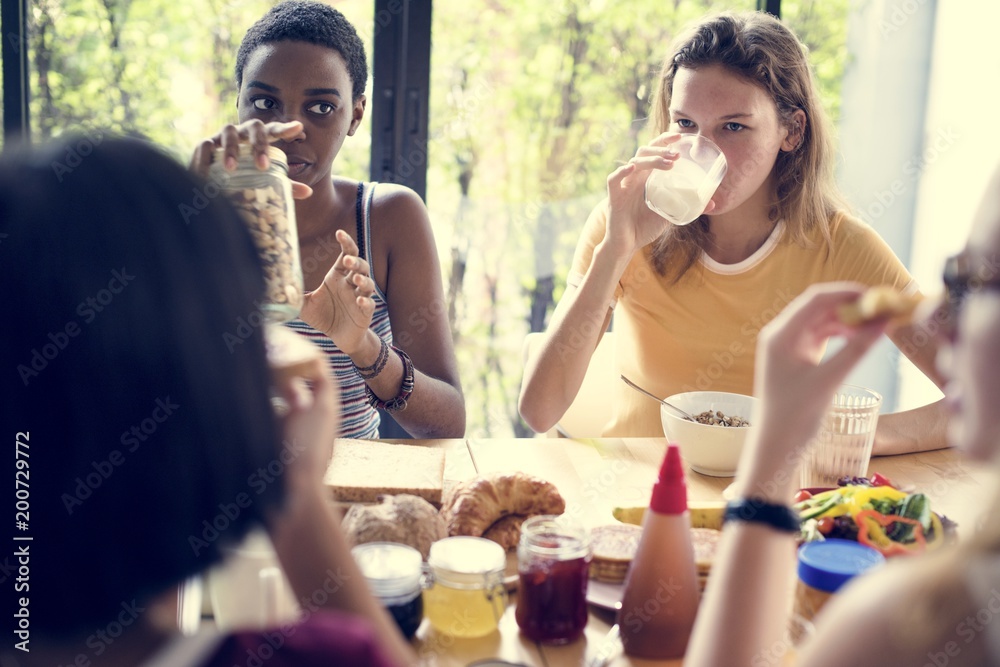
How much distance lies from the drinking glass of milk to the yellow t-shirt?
27cm

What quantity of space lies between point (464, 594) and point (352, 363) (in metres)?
0.89

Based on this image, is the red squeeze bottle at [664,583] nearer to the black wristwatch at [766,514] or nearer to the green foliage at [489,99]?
the black wristwatch at [766,514]

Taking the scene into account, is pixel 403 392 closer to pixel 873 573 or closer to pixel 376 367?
pixel 376 367

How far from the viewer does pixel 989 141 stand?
8.29 ft

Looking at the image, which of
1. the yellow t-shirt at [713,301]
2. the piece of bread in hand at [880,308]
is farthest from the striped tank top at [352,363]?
the piece of bread in hand at [880,308]

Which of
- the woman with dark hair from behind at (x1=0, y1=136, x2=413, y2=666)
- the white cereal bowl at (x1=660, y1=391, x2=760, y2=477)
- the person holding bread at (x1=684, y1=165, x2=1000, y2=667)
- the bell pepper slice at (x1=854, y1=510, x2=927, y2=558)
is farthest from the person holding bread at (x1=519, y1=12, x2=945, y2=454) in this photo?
the woman with dark hair from behind at (x1=0, y1=136, x2=413, y2=666)

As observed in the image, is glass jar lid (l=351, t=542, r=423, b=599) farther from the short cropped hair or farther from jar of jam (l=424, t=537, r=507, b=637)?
the short cropped hair

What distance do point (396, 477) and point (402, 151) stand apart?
1556 mm

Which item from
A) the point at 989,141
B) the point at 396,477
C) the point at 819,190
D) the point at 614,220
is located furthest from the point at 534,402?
the point at 989,141

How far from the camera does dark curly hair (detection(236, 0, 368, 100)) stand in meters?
1.76

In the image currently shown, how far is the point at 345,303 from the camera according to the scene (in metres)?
1.51

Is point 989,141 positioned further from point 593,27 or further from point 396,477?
point 396,477

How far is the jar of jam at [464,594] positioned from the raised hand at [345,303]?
0.61 metres

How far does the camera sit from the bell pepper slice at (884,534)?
1030 mm
